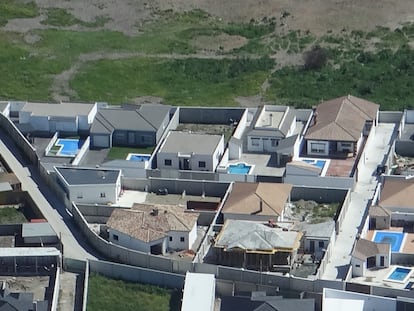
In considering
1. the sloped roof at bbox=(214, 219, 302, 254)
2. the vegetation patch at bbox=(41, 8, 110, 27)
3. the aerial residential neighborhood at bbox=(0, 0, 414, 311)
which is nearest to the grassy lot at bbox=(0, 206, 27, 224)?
the aerial residential neighborhood at bbox=(0, 0, 414, 311)

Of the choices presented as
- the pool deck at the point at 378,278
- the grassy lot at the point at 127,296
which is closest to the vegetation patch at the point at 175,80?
the grassy lot at the point at 127,296

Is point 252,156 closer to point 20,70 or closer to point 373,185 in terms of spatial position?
point 373,185

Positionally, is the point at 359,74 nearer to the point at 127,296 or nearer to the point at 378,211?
the point at 378,211

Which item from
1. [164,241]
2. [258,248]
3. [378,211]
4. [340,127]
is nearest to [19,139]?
Result: [164,241]

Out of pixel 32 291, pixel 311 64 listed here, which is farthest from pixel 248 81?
pixel 32 291

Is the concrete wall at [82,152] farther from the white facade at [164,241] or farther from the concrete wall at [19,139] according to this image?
the white facade at [164,241]

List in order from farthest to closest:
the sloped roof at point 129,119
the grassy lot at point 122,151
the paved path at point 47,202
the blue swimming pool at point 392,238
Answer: the sloped roof at point 129,119 → the grassy lot at point 122,151 → the paved path at point 47,202 → the blue swimming pool at point 392,238
